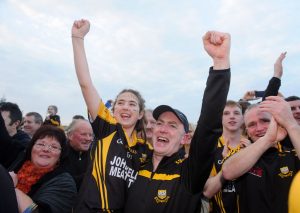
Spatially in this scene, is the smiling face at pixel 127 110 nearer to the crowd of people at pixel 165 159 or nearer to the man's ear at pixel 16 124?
the crowd of people at pixel 165 159

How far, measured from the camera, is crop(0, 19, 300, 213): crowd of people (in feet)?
7.88

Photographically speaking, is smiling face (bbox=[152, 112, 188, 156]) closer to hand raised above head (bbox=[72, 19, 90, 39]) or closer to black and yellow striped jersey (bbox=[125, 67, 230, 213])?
black and yellow striped jersey (bbox=[125, 67, 230, 213])

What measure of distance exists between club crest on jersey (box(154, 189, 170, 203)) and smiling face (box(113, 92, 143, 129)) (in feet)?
3.55

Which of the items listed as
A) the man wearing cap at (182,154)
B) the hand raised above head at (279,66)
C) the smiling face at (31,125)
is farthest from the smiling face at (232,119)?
the smiling face at (31,125)

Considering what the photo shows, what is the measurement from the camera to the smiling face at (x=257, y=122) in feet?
10.8

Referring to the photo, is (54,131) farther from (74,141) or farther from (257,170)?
(257,170)

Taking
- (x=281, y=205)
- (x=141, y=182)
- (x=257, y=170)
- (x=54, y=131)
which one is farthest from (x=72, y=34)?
(x=281, y=205)

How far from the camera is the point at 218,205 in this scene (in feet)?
11.2

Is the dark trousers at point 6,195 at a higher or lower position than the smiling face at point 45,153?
lower

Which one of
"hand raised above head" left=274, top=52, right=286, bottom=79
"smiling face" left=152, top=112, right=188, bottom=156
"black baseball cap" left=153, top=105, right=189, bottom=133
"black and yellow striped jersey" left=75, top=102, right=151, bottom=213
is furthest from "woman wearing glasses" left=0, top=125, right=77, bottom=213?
"hand raised above head" left=274, top=52, right=286, bottom=79

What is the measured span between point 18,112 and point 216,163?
12.0 ft

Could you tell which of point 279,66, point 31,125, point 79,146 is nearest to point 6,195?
point 79,146

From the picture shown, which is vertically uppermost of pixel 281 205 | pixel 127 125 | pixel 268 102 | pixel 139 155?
pixel 268 102

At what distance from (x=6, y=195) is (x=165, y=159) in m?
1.59
